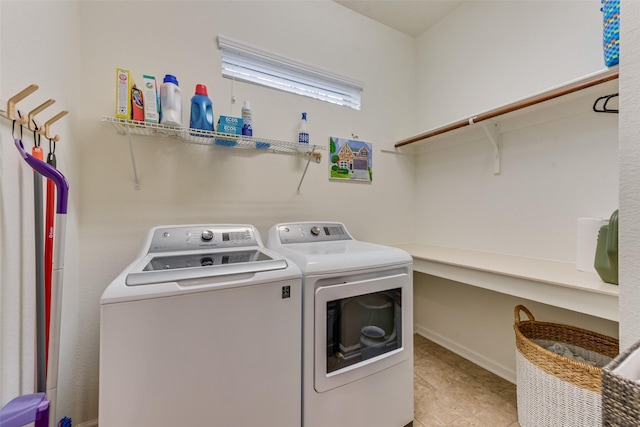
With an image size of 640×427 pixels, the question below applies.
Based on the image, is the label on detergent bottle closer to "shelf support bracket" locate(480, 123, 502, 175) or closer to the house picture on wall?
the house picture on wall

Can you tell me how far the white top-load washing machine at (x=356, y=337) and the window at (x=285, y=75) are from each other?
129cm

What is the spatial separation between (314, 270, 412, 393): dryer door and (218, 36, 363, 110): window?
62.1 inches

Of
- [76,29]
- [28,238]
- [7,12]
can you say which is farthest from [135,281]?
[76,29]

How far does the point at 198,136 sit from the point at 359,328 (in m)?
1.45

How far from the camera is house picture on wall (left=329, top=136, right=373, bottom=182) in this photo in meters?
2.10

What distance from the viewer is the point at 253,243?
1492mm

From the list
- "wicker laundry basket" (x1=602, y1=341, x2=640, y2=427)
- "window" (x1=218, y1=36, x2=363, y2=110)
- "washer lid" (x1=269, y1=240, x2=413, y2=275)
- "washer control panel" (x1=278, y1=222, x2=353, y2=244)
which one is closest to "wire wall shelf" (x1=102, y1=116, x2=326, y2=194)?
"washer control panel" (x1=278, y1=222, x2=353, y2=244)

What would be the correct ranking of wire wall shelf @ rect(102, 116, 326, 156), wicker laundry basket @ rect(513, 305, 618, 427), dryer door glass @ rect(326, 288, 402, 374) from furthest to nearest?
1. wire wall shelf @ rect(102, 116, 326, 156)
2. dryer door glass @ rect(326, 288, 402, 374)
3. wicker laundry basket @ rect(513, 305, 618, 427)

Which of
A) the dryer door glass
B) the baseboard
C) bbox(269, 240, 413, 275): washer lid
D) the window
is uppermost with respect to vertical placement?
the window

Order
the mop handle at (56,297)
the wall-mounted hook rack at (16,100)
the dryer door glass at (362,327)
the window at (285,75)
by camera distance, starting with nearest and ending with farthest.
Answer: the wall-mounted hook rack at (16,100), the mop handle at (56,297), the dryer door glass at (362,327), the window at (285,75)

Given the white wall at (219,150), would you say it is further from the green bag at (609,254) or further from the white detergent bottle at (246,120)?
the green bag at (609,254)

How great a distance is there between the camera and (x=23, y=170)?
2.82 ft

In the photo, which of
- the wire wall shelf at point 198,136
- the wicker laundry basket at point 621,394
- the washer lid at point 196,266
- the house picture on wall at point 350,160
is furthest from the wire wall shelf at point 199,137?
the wicker laundry basket at point 621,394

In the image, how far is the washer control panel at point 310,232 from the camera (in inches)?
64.4
